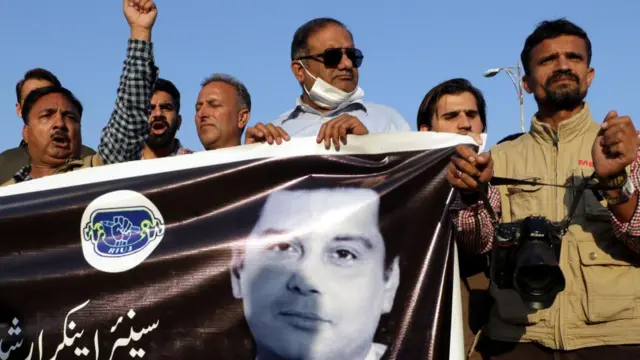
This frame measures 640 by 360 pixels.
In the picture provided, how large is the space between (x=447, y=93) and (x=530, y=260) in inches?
55.8

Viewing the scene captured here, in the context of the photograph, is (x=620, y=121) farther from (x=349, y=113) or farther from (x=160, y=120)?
(x=160, y=120)

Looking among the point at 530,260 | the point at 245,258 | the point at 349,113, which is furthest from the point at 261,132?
the point at 530,260

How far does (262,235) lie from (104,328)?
80cm

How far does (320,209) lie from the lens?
14.0 ft

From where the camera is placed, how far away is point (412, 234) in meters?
4.23

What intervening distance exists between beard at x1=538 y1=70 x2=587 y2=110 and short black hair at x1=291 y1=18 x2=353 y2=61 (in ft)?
4.01

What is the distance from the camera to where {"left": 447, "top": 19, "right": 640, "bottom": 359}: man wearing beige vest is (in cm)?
402

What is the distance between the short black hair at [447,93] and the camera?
200 inches

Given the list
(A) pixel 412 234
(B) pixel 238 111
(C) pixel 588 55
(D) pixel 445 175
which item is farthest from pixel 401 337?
(B) pixel 238 111

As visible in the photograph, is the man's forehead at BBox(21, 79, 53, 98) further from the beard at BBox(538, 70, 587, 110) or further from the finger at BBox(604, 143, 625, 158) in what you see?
the finger at BBox(604, 143, 625, 158)

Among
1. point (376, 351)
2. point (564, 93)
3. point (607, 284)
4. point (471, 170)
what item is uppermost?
point (564, 93)

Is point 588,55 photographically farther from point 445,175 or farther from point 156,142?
point 156,142

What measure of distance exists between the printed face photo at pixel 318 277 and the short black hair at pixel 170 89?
2.39m

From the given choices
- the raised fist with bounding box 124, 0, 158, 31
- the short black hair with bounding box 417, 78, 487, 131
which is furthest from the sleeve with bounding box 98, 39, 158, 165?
the short black hair with bounding box 417, 78, 487, 131
